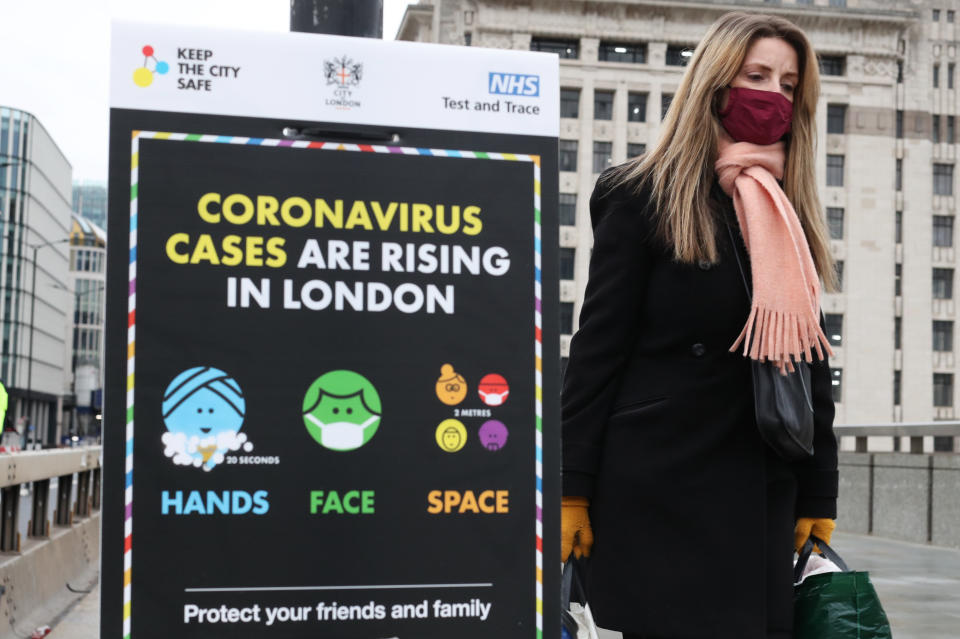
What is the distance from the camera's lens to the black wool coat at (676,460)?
9.48 ft

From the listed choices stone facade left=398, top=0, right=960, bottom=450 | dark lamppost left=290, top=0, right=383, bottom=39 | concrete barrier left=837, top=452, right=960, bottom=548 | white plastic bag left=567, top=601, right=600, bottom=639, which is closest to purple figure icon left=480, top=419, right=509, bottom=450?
white plastic bag left=567, top=601, right=600, bottom=639

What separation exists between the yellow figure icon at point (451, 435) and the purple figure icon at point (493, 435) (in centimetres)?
4

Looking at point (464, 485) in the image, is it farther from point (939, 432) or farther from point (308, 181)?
point (939, 432)

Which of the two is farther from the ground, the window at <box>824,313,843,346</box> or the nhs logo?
the window at <box>824,313,843,346</box>

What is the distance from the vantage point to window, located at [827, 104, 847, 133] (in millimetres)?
66912

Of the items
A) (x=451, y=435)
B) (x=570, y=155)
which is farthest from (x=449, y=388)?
(x=570, y=155)

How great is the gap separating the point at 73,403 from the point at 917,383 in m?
95.7

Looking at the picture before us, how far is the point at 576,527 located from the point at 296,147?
1.18 metres

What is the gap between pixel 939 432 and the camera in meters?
12.9

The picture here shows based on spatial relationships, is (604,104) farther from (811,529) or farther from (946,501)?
(811,529)

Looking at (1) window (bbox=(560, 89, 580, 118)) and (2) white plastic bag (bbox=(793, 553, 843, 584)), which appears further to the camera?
(1) window (bbox=(560, 89, 580, 118))

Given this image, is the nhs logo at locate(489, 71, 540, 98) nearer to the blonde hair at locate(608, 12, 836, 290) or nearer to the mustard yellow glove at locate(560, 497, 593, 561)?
the blonde hair at locate(608, 12, 836, 290)

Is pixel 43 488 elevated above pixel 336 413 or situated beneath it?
situated beneath

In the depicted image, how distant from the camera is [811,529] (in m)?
3.03
